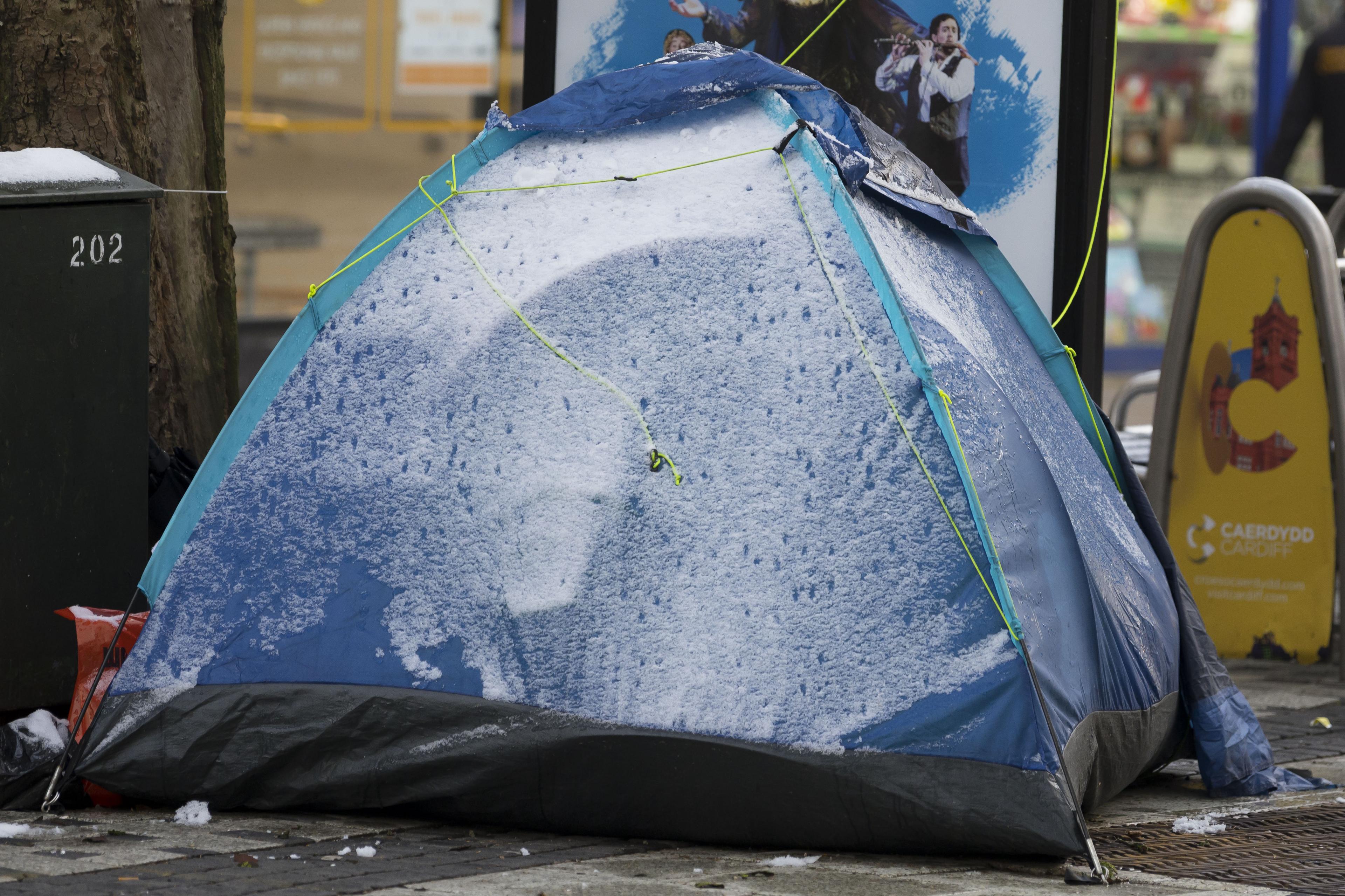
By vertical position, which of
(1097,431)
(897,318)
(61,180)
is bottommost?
(1097,431)

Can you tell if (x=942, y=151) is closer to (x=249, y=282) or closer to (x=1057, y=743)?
(x=1057, y=743)

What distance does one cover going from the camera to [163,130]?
5590mm

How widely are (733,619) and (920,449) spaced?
0.54 metres

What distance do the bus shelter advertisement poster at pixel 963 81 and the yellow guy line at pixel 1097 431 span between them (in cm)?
71

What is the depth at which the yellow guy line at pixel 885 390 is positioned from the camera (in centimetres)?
399

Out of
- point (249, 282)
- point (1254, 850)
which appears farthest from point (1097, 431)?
point (249, 282)

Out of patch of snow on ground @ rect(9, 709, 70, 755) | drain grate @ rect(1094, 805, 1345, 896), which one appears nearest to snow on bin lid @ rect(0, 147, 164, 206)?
patch of snow on ground @ rect(9, 709, 70, 755)

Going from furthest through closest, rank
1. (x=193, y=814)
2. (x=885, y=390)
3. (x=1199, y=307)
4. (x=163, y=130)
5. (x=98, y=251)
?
(x=1199, y=307)
(x=163, y=130)
(x=98, y=251)
(x=193, y=814)
(x=885, y=390)

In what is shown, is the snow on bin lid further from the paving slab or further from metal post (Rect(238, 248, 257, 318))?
metal post (Rect(238, 248, 257, 318))

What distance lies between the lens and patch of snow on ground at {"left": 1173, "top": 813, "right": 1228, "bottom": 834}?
4.39 m

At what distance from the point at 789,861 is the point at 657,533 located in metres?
0.75

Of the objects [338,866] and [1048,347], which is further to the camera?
[1048,347]

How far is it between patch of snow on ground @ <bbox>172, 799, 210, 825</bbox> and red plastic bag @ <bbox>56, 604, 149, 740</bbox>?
0.36m

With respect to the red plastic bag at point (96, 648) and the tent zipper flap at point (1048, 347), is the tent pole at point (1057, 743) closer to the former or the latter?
the tent zipper flap at point (1048, 347)
